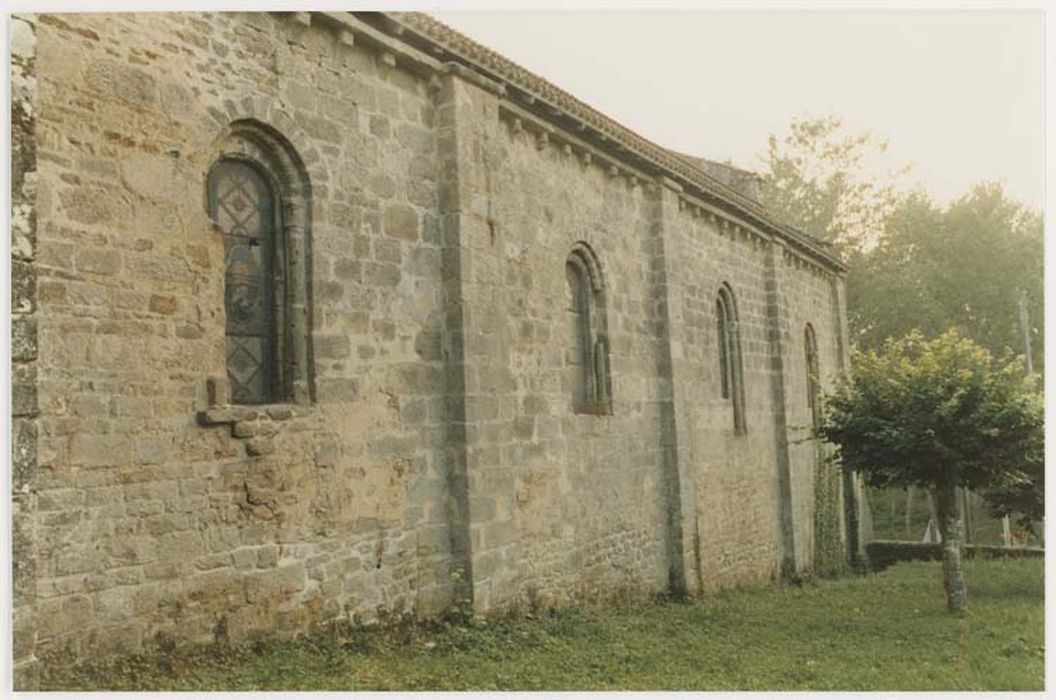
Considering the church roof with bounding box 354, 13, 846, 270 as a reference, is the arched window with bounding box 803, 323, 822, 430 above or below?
below

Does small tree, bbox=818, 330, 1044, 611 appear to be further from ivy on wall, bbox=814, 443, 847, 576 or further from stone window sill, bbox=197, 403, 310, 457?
stone window sill, bbox=197, 403, 310, 457

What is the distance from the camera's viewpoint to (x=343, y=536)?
24.9 ft

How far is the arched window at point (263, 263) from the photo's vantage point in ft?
23.4

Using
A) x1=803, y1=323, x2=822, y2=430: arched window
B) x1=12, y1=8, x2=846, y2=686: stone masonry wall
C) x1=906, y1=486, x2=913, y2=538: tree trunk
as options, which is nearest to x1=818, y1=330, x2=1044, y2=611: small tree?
x1=12, y1=8, x2=846, y2=686: stone masonry wall

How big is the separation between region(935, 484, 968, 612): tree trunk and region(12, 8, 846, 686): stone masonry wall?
328 centimetres

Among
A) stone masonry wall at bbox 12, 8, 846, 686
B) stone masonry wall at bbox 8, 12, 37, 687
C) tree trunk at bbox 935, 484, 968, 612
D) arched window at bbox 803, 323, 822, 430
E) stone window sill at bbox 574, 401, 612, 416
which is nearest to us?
stone masonry wall at bbox 8, 12, 37, 687

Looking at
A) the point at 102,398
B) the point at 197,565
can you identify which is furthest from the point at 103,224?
the point at 197,565

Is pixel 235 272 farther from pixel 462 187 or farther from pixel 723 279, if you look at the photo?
pixel 723 279

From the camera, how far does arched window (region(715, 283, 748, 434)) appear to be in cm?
1550

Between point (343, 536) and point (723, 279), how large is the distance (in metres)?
9.52

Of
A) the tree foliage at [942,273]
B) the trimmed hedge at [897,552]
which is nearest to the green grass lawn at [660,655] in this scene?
the tree foliage at [942,273]

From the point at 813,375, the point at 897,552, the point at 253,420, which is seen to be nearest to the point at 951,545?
Result: the point at 813,375

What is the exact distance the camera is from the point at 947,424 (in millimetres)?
10820

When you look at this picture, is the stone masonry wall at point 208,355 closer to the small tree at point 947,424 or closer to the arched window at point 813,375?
the small tree at point 947,424
